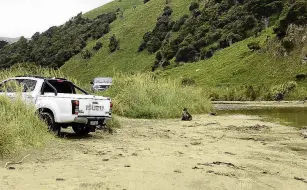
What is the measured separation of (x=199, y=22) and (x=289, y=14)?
29.1 metres

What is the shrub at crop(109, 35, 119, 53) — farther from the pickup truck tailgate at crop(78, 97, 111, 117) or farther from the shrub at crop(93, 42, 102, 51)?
the pickup truck tailgate at crop(78, 97, 111, 117)

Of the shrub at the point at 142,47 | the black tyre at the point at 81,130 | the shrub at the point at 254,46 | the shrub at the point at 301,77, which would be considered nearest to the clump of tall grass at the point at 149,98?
the black tyre at the point at 81,130

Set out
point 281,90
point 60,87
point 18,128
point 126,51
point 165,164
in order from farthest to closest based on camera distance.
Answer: point 126,51
point 281,90
point 60,87
point 18,128
point 165,164

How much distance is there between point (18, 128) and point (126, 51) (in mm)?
77384

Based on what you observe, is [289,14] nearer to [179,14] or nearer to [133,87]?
[133,87]

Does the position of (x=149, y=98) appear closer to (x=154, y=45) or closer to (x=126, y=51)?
(x=154, y=45)

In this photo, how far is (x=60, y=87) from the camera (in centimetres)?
1373

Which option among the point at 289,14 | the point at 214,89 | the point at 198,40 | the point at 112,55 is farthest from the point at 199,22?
the point at 214,89

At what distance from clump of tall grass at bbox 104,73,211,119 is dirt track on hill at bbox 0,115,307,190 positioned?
8.27 meters

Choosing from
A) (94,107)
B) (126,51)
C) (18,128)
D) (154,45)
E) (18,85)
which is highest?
(154,45)

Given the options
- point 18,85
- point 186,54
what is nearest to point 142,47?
point 186,54

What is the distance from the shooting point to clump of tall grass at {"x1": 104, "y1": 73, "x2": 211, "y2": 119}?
22.2m

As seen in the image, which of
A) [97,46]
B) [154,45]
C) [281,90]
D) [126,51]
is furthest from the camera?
[97,46]

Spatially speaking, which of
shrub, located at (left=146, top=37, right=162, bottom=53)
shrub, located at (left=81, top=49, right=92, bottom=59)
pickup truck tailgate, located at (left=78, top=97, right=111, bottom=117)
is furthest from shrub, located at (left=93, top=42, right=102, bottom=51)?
pickup truck tailgate, located at (left=78, top=97, right=111, bottom=117)
